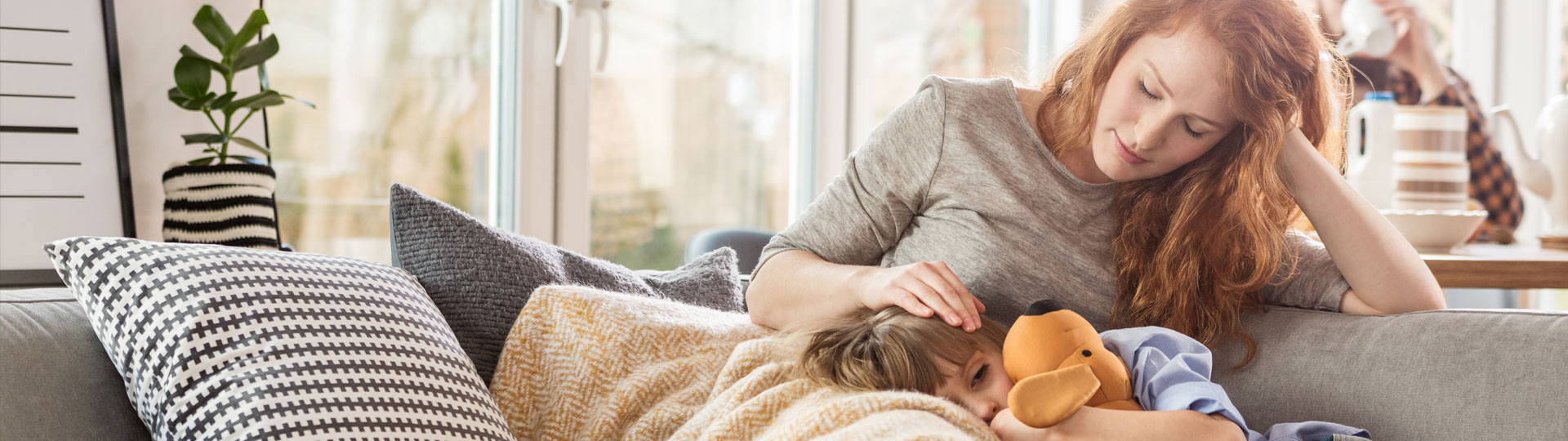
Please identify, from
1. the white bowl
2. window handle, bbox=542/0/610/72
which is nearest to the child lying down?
the white bowl

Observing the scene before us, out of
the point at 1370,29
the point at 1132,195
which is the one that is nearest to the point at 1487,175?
the point at 1370,29

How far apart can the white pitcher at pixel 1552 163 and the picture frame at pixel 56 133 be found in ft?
7.54

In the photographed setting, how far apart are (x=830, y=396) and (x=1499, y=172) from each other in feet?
6.28

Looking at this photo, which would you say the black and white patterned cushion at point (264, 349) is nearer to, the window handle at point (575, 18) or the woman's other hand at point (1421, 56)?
the window handle at point (575, 18)

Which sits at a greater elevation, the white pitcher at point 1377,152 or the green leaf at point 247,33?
the green leaf at point 247,33

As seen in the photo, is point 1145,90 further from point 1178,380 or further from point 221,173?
point 221,173

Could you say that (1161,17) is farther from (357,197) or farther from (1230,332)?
(357,197)

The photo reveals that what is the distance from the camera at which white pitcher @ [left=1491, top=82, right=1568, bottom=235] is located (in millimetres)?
1881

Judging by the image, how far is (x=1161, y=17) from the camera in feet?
3.91

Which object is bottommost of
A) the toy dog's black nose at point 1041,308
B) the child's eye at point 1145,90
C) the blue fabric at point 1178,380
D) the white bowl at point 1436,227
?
the blue fabric at point 1178,380

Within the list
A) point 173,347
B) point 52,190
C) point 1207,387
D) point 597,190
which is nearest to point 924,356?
point 1207,387

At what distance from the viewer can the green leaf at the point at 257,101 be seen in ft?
5.37

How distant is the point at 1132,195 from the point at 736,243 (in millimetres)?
1004

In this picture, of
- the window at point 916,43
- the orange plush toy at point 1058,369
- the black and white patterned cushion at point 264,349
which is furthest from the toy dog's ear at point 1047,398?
the window at point 916,43
